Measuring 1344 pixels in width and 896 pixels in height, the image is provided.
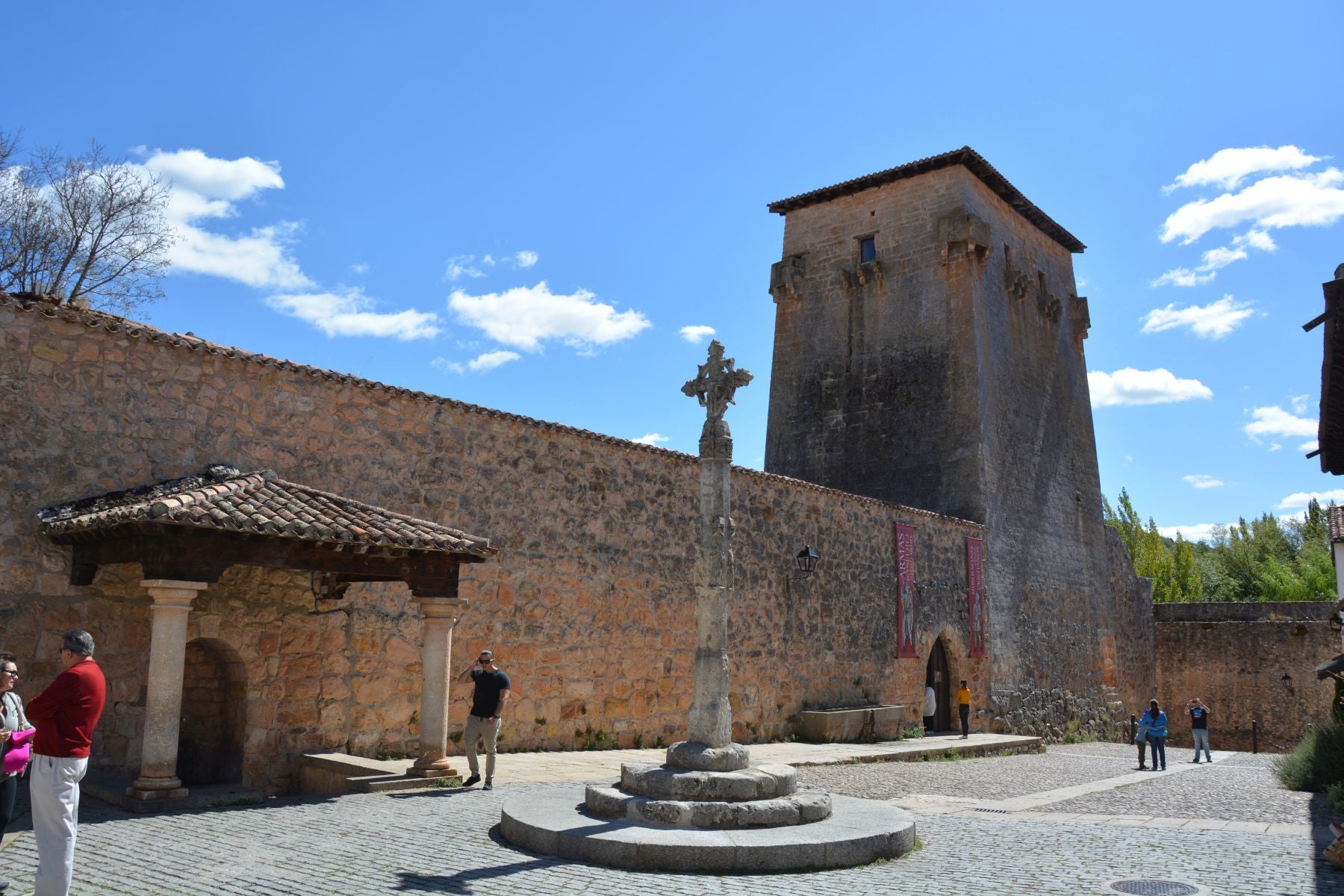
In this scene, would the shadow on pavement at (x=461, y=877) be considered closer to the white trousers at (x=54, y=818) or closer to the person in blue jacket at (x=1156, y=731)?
the white trousers at (x=54, y=818)

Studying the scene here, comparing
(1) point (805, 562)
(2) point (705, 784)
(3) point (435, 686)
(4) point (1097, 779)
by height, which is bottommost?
(4) point (1097, 779)

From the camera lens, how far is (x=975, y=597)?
854 inches

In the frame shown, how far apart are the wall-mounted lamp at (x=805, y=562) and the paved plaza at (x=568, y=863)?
6452 mm

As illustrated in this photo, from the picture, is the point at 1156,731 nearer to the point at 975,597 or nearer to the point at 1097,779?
the point at 1097,779

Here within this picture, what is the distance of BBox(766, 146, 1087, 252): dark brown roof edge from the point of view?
23.9m

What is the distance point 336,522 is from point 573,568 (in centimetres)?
478

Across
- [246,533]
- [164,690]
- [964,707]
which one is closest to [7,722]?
[164,690]

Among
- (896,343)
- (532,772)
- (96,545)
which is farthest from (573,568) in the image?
(896,343)

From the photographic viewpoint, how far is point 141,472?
31.9 feet

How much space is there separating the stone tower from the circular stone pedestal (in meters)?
15.9

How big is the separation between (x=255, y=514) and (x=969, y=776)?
997 centimetres

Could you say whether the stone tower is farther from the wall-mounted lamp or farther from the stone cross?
the stone cross

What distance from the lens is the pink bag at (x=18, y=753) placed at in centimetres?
554

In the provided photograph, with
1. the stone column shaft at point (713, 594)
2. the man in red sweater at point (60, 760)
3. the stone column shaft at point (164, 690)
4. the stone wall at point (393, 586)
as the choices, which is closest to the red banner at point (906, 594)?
the stone wall at point (393, 586)
